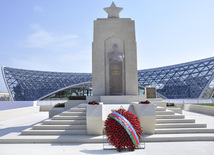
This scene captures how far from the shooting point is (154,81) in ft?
202

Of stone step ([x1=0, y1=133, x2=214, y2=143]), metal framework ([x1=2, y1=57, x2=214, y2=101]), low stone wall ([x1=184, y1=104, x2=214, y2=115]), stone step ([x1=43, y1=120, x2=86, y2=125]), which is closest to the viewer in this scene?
stone step ([x1=0, y1=133, x2=214, y2=143])

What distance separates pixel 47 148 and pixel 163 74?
60879mm

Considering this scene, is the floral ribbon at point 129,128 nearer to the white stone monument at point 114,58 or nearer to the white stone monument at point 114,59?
the white stone monument at point 114,59

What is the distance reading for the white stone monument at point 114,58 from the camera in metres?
14.1

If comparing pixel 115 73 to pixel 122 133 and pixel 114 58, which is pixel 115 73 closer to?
pixel 114 58

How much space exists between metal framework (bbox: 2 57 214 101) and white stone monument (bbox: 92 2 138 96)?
38.9m

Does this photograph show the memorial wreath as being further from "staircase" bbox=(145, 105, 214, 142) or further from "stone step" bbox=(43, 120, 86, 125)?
"stone step" bbox=(43, 120, 86, 125)

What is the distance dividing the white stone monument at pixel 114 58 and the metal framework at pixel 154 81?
38886mm

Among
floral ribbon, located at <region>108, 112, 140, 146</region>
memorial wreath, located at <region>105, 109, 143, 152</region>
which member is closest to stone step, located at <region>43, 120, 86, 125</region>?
memorial wreath, located at <region>105, 109, 143, 152</region>

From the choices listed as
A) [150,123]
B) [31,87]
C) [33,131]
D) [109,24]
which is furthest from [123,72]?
[31,87]

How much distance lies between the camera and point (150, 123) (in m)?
7.20

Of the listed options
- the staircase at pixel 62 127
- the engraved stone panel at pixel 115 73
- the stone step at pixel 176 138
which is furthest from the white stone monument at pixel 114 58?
the stone step at pixel 176 138

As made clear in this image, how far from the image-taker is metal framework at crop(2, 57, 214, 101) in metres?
46.5

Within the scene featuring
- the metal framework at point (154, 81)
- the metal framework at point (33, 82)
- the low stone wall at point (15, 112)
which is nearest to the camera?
the low stone wall at point (15, 112)
